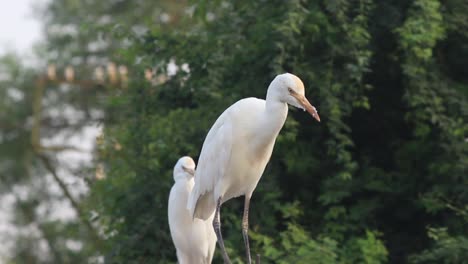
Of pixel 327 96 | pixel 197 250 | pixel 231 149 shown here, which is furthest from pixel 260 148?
pixel 327 96

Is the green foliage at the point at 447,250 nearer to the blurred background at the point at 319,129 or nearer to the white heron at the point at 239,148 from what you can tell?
the blurred background at the point at 319,129

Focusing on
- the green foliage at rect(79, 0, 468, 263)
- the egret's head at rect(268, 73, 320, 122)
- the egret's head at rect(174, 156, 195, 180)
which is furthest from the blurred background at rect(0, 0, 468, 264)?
the egret's head at rect(268, 73, 320, 122)

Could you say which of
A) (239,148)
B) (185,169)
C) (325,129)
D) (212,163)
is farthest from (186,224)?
(325,129)

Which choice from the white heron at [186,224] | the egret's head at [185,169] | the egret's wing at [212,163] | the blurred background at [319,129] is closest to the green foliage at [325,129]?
the blurred background at [319,129]

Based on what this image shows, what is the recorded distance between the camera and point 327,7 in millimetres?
8812

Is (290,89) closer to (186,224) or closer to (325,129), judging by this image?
(186,224)

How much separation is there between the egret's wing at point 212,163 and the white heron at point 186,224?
668 millimetres

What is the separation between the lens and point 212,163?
624cm

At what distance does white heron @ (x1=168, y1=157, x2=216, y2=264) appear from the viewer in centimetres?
720

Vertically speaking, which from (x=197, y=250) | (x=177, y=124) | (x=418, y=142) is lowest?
(x=197, y=250)

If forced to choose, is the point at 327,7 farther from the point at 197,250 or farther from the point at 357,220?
the point at 197,250

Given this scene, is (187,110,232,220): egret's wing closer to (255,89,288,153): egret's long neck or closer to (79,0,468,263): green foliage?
(255,89,288,153): egret's long neck

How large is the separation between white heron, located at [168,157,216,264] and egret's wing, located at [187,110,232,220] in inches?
26.3

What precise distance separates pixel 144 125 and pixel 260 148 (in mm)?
3479
